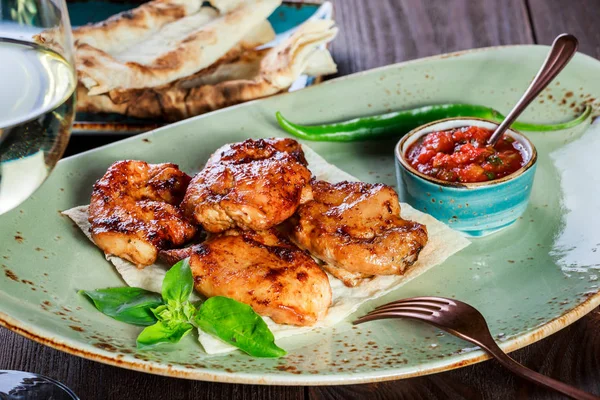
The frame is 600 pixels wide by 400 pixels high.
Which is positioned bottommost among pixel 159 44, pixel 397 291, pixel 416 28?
pixel 416 28

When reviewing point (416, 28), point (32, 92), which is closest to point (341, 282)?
point (32, 92)

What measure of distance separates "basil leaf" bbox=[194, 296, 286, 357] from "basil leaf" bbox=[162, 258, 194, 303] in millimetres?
101

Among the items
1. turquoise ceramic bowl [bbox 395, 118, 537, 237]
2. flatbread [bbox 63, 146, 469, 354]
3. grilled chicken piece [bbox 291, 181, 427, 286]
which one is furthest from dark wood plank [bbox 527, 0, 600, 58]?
grilled chicken piece [bbox 291, 181, 427, 286]

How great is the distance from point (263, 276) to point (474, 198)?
1234mm

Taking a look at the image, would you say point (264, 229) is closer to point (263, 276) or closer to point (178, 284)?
point (263, 276)

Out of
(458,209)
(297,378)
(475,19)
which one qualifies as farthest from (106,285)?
(475,19)

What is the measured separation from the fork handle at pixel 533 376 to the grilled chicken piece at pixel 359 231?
63cm

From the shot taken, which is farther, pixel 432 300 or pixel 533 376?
pixel 432 300

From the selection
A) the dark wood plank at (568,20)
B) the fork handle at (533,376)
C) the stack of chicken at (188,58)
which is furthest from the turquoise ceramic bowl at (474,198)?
the dark wood plank at (568,20)

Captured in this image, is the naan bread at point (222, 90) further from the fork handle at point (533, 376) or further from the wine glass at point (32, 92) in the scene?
the fork handle at point (533, 376)

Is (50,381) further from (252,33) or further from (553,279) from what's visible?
(252,33)

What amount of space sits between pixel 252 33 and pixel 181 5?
0.54 meters

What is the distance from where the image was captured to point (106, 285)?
3.59m

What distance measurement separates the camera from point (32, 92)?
2637 millimetres
